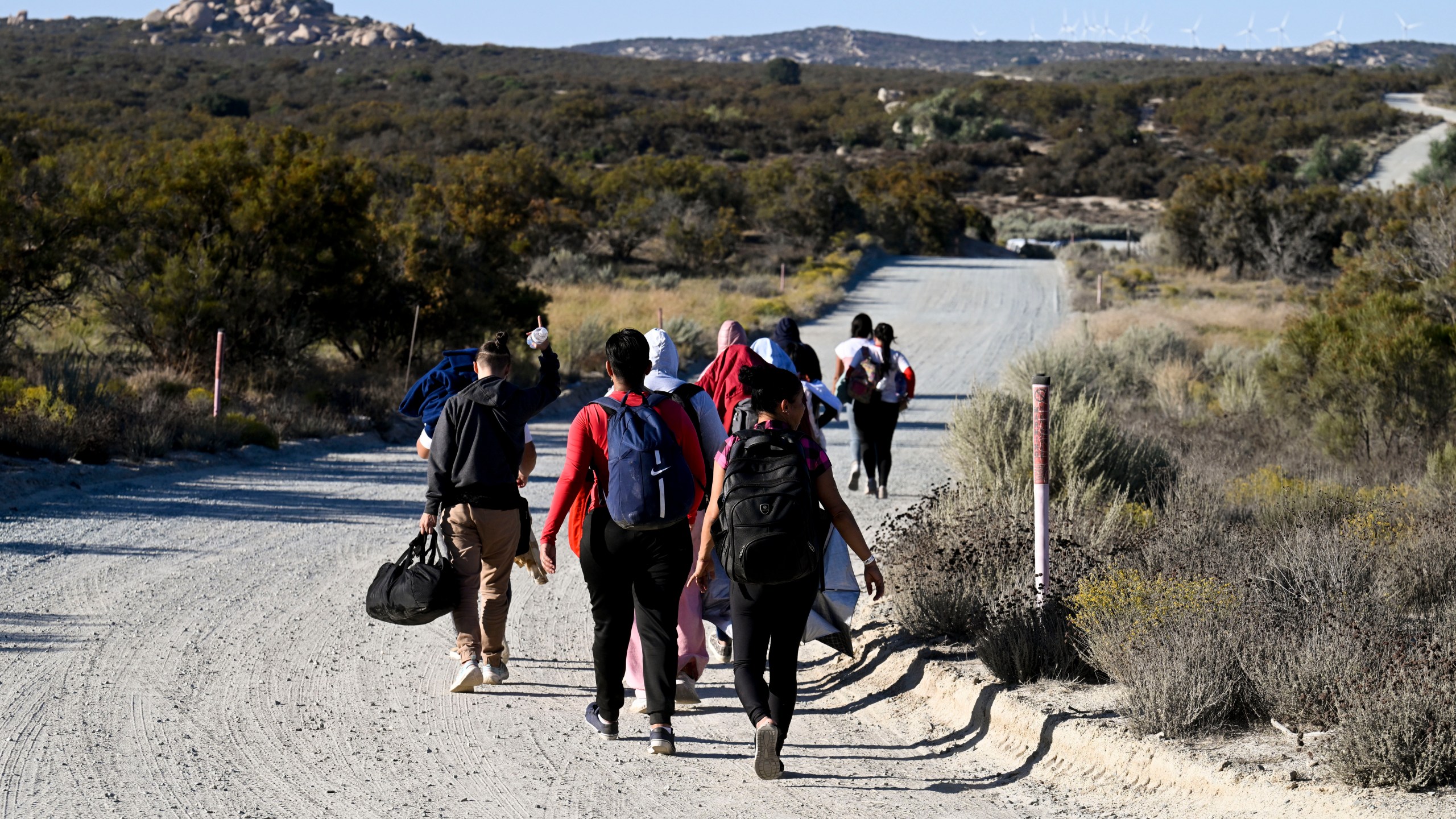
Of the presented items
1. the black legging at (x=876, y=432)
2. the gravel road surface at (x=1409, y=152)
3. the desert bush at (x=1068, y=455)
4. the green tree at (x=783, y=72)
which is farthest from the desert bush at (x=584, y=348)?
the green tree at (x=783, y=72)

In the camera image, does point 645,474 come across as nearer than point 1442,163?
Yes

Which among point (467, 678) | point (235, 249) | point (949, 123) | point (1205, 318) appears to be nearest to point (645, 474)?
point (467, 678)

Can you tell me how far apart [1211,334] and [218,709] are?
77.7 ft

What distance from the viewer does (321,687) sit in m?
5.91

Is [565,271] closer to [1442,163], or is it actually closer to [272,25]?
[1442,163]

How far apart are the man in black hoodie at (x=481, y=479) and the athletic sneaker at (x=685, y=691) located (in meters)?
0.90

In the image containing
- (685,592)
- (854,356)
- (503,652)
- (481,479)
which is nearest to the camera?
(481,479)

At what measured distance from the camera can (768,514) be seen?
472 centimetres

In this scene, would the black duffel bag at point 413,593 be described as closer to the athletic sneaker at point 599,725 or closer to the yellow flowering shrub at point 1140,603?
the athletic sneaker at point 599,725

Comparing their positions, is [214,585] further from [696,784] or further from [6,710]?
[696,784]

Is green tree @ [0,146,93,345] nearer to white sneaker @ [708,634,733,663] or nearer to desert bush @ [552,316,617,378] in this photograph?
desert bush @ [552,316,617,378]

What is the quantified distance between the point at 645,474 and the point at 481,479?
1101 mm

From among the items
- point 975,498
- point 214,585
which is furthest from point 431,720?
point 975,498

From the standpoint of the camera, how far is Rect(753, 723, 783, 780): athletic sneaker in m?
4.88
